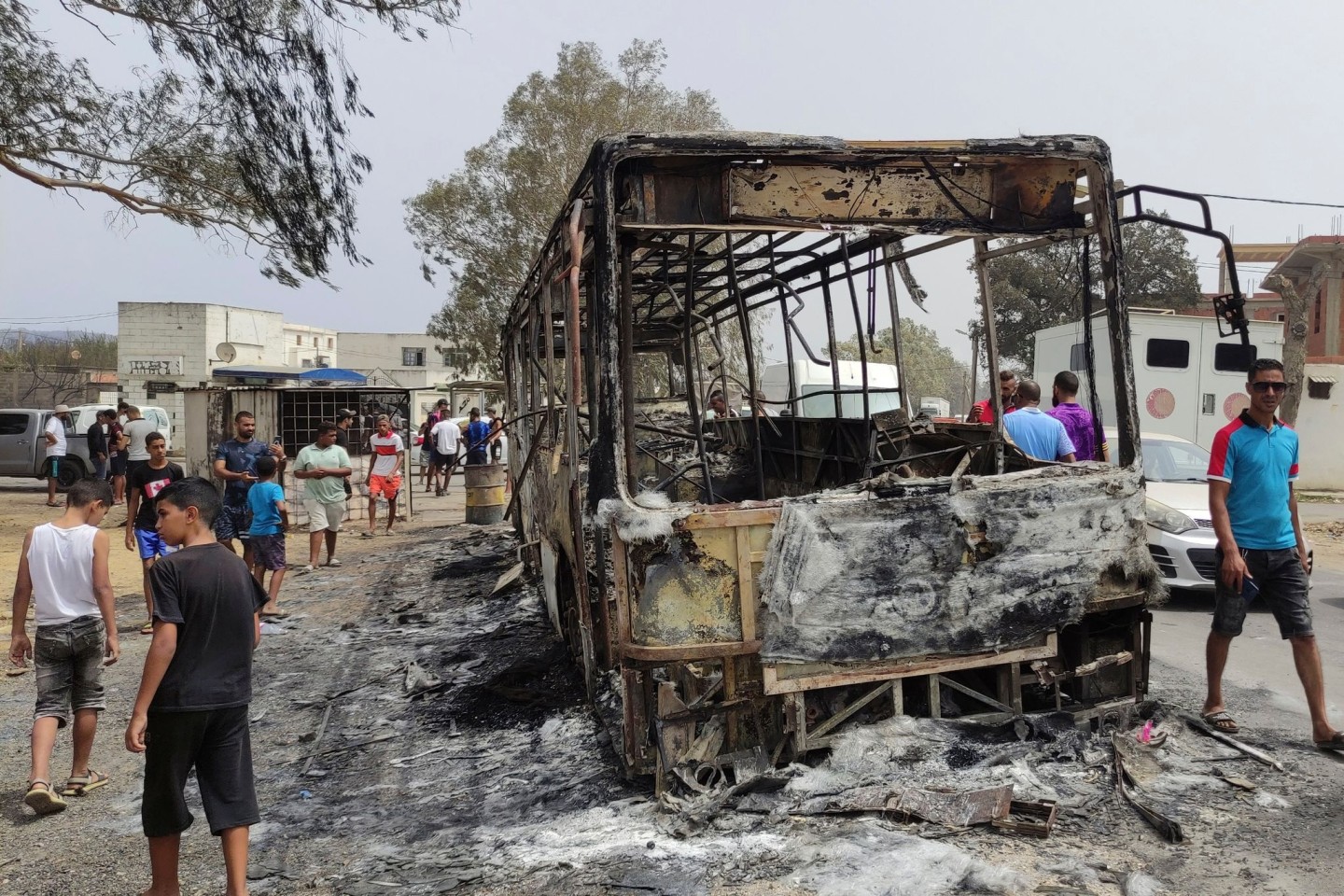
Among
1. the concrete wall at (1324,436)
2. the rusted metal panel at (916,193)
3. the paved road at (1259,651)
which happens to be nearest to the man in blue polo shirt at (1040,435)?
the paved road at (1259,651)

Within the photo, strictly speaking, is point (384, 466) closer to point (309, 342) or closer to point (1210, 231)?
point (1210, 231)

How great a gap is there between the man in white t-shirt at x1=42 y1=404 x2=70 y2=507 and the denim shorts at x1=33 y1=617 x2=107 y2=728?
16.1 meters

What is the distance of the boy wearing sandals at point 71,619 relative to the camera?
15.4 ft

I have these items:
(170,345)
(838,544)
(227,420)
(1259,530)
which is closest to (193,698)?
(838,544)

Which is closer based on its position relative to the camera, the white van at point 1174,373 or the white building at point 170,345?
the white van at point 1174,373

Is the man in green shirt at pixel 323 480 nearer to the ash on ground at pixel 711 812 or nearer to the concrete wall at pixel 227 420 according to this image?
the concrete wall at pixel 227 420

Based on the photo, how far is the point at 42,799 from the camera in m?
4.41

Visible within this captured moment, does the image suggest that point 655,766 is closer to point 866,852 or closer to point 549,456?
point 866,852

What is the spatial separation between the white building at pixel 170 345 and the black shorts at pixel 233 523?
30327 mm

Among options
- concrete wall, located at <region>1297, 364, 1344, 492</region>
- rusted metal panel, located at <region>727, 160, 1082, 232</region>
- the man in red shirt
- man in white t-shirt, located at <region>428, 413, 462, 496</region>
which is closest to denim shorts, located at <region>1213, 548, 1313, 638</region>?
rusted metal panel, located at <region>727, 160, 1082, 232</region>

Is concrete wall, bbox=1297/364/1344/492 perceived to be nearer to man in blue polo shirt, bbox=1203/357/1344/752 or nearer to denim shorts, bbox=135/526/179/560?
man in blue polo shirt, bbox=1203/357/1344/752

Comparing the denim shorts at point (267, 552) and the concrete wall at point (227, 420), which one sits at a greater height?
the concrete wall at point (227, 420)

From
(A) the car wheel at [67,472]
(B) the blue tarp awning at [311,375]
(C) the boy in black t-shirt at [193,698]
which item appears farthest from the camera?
(B) the blue tarp awning at [311,375]

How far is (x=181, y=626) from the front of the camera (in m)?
3.38
